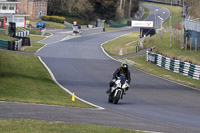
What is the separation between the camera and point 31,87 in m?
23.6

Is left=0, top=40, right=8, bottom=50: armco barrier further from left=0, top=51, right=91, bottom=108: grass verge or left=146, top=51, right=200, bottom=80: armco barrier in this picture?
left=146, top=51, right=200, bottom=80: armco barrier

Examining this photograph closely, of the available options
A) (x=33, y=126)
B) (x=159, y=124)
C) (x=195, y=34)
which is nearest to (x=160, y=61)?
(x=195, y=34)

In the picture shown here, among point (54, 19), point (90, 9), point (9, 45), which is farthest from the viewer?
point (90, 9)

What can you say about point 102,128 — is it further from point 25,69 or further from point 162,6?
point 162,6

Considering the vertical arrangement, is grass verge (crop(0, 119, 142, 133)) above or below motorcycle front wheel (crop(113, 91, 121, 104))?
above

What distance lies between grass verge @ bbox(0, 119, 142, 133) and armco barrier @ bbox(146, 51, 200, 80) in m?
23.4

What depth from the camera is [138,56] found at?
5078cm

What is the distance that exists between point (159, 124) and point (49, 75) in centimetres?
1888

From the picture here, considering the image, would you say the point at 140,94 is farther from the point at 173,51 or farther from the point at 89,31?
the point at 89,31

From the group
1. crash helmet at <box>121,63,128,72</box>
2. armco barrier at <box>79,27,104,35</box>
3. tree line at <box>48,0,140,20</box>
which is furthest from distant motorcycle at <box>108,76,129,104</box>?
tree line at <box>48,0,140,20</box>

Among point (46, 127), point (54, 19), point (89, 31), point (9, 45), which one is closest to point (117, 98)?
point (46, 127)

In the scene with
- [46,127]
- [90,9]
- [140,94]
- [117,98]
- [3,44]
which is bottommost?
[140,94]

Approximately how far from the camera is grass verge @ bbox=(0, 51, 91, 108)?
18.5 m

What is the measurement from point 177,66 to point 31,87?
58.5ft
